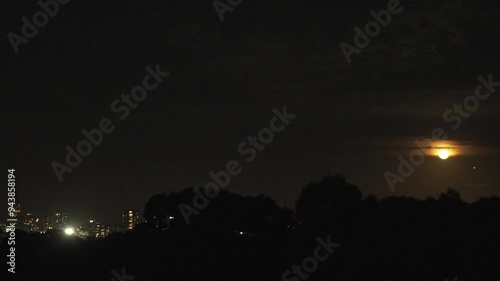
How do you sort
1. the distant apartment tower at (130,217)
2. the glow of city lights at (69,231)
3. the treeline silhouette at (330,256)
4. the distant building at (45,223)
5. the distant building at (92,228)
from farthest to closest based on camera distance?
1. the distant apartment tower at (130,217)
2. the distant building at (92,228)
3. the distant building at (45,223)
4. the glow of city lights at (69,231)
5. the treeline silhouette at (330,256)

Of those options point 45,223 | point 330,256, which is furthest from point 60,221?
point 330,256

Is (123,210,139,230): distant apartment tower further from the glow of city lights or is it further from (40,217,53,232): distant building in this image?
the glow of city lights

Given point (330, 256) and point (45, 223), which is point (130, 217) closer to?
point (45, 223)

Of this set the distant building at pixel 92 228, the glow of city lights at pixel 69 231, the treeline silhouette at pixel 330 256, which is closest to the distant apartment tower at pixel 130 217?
the distant building at pixel 92 228

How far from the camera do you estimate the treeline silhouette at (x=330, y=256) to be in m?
21.5

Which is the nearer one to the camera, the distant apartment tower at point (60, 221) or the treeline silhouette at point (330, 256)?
the treeline silhouette at point (330, 256)

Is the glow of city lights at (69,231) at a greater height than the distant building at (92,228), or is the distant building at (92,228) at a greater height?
the distant building at (92,228)

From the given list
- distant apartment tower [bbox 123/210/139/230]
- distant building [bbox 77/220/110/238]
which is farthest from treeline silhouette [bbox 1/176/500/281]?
distant apartment tower [bbox 123/210/139/230]

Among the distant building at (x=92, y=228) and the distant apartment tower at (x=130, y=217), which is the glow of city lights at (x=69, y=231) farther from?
the distant apartment tower at (x=130, y=217)

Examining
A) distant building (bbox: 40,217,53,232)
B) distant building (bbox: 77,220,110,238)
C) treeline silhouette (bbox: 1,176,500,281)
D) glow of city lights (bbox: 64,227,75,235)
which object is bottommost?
treeline silhouette (bbox: 1,176,500,281)

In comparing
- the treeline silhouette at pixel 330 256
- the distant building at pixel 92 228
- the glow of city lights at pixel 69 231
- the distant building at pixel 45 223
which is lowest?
the treeline silhouette at pixel 330 256

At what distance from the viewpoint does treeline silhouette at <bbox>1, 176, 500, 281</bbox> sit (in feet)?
70.6

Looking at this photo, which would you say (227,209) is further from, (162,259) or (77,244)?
(162,259)

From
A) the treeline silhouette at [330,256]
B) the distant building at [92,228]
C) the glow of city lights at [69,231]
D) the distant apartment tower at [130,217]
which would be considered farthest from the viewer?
the distant apartment tower at [130,217]
